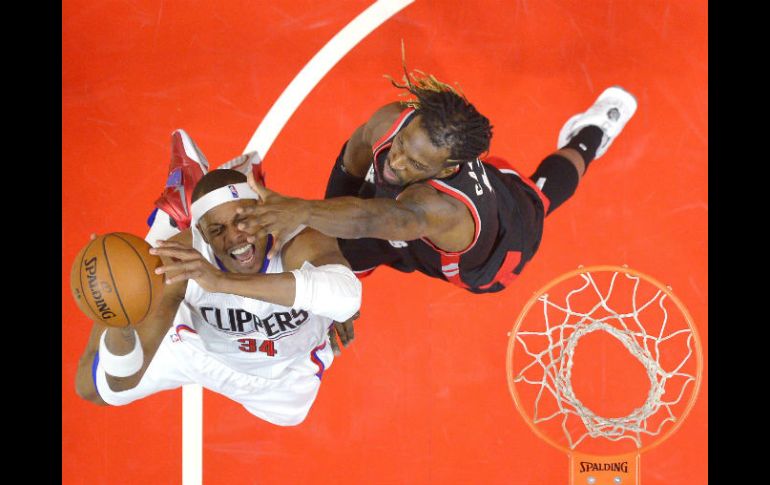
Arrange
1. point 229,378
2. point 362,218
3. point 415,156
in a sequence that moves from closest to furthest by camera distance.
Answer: point 362,218 < point 415,156 < point 229,378

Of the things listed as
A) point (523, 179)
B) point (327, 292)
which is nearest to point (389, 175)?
point (327, 292)

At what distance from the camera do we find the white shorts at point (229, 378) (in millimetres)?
3969

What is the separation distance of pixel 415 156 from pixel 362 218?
0.49 meters

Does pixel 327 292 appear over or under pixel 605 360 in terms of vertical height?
over

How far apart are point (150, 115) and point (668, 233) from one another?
141 inches

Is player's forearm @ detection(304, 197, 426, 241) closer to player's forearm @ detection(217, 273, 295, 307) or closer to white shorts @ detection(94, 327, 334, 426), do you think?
player's forearm @ detection(217, 273, 295, 307)

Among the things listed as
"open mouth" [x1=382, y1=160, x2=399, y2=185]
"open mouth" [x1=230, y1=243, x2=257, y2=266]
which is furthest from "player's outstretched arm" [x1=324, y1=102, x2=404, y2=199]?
"open mouth" [x1=230, y1=243, x2=257, y2=266]

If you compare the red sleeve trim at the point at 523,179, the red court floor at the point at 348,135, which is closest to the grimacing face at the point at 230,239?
the red sleeve trim at the point at 523,179

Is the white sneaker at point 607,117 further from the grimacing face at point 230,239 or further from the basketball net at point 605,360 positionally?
the grimacing face at point 230,239

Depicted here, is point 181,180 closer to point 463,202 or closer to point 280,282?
point 280,282

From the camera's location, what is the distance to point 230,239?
330 centimetres

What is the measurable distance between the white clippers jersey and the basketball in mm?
434

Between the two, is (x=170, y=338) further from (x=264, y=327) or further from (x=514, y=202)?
(x=514, y=202)

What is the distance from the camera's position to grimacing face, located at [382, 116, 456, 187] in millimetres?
3215
